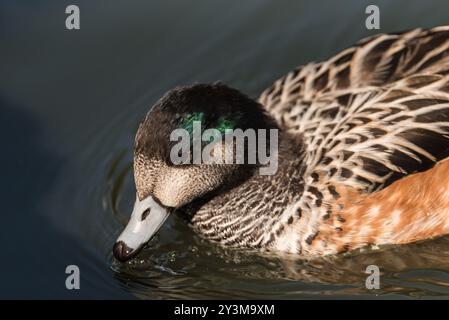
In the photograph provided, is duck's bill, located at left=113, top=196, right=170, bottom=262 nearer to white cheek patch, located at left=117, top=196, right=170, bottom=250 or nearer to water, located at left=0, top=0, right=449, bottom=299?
white cheek patch, located at left=117, top=196, right=170, bottom=250

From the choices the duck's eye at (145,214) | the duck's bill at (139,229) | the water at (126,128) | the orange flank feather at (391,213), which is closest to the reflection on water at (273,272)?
the water at (126,128)

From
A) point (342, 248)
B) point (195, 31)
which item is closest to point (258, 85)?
point (195, 31)

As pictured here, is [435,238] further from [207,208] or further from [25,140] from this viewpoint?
[25,140]

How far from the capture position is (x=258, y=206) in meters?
5.96

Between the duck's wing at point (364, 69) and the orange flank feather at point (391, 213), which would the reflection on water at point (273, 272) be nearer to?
the orange flank feather at point (391, 213)

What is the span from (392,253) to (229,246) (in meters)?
1.08

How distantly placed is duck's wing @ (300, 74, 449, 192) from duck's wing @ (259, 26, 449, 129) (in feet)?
0.34

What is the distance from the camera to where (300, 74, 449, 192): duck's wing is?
562cm

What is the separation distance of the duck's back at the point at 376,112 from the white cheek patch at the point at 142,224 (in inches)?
41.1

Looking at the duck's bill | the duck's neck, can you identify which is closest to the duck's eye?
the duck's bill

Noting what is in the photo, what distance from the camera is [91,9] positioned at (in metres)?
7.77

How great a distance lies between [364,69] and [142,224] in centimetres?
177

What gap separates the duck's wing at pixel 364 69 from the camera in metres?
5.83

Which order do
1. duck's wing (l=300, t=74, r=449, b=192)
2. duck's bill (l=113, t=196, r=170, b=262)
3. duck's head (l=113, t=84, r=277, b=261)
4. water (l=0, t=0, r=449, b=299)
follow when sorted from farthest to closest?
1. water (l=0, t=0, r=449, b=299)
2. duck's wing (l=300, t=74, r=449, b=192)
3. duck's bill (l=113, t=196, r=170, b=262)
4. duck's head (l=113, t=84, r=277, b=261)
